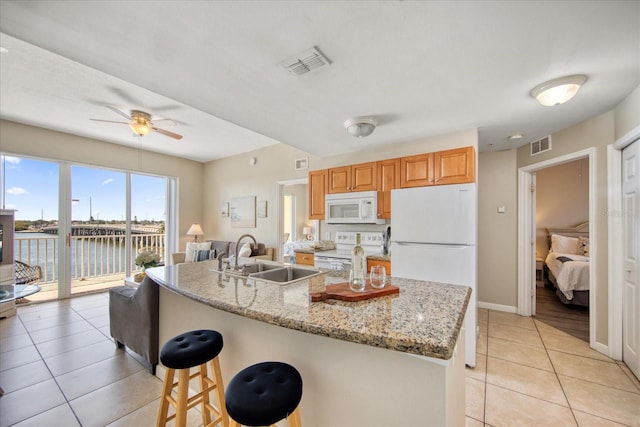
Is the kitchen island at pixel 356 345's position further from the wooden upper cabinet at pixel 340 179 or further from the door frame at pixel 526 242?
the door frame at pixel 526 242

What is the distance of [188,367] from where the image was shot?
4.33ft

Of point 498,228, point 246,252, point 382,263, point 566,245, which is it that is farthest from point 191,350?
point 566,245

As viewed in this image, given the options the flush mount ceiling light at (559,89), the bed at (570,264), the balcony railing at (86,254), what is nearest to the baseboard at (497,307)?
the bed at (570,264)

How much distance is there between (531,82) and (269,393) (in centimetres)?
255

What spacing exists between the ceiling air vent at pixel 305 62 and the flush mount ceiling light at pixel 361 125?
2.97ft

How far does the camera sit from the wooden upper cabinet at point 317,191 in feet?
12.7

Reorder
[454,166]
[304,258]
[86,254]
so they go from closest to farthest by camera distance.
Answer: [454,166] < [304,258] < [86,254]

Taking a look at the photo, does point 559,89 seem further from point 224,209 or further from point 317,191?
point 224,209

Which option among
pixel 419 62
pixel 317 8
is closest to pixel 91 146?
pixel 317 8

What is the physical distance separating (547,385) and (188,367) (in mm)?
2684

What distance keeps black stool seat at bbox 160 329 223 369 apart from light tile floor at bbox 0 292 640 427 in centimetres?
68

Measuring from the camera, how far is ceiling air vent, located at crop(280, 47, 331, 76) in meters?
1.52

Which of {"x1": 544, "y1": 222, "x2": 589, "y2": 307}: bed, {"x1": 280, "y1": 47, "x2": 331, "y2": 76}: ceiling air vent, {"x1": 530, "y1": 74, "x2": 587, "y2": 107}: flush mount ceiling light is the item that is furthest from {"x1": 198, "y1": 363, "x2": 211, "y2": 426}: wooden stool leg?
{"x1": 544, "y1": 222, "x2": 589, "y2": 307}: bed

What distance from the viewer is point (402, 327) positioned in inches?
35.1
